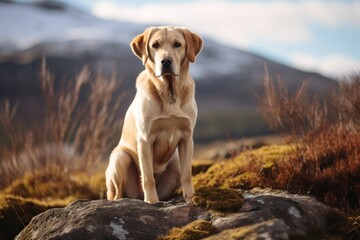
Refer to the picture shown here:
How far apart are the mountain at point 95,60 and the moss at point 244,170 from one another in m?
21.8

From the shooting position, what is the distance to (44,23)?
5131 cm

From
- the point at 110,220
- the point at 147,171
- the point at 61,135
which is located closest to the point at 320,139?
the point at 147,171

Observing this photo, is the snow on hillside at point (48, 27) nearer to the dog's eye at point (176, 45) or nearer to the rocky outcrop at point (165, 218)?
the dog's eye at point (176, 45)

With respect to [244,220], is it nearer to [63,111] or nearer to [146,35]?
[146,35]

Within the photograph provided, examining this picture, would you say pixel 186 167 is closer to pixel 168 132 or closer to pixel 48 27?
pixel 168 132

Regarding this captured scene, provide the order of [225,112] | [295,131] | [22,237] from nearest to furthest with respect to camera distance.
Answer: [22,237] → [295,131] → [225,112]

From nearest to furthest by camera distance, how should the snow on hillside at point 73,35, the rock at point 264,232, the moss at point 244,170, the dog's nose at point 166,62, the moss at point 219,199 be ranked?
the rock at point 264,232, the moss at point 219,199, the dog's nose at point 166,62, the moss at point 244,170, the snow on hillside at point 73,35

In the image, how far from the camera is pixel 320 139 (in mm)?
5898

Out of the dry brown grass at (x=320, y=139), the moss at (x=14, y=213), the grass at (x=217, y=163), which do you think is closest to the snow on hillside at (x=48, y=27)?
the grass at (x=217, y=163)

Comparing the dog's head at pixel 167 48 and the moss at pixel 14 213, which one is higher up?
the dog's head at pixel 167 48

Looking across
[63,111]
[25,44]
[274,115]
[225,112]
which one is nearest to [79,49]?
[25,44]

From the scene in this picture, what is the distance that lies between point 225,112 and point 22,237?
116 feet

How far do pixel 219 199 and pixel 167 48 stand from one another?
54.2 inches

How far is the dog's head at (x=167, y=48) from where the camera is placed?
4.45 m
